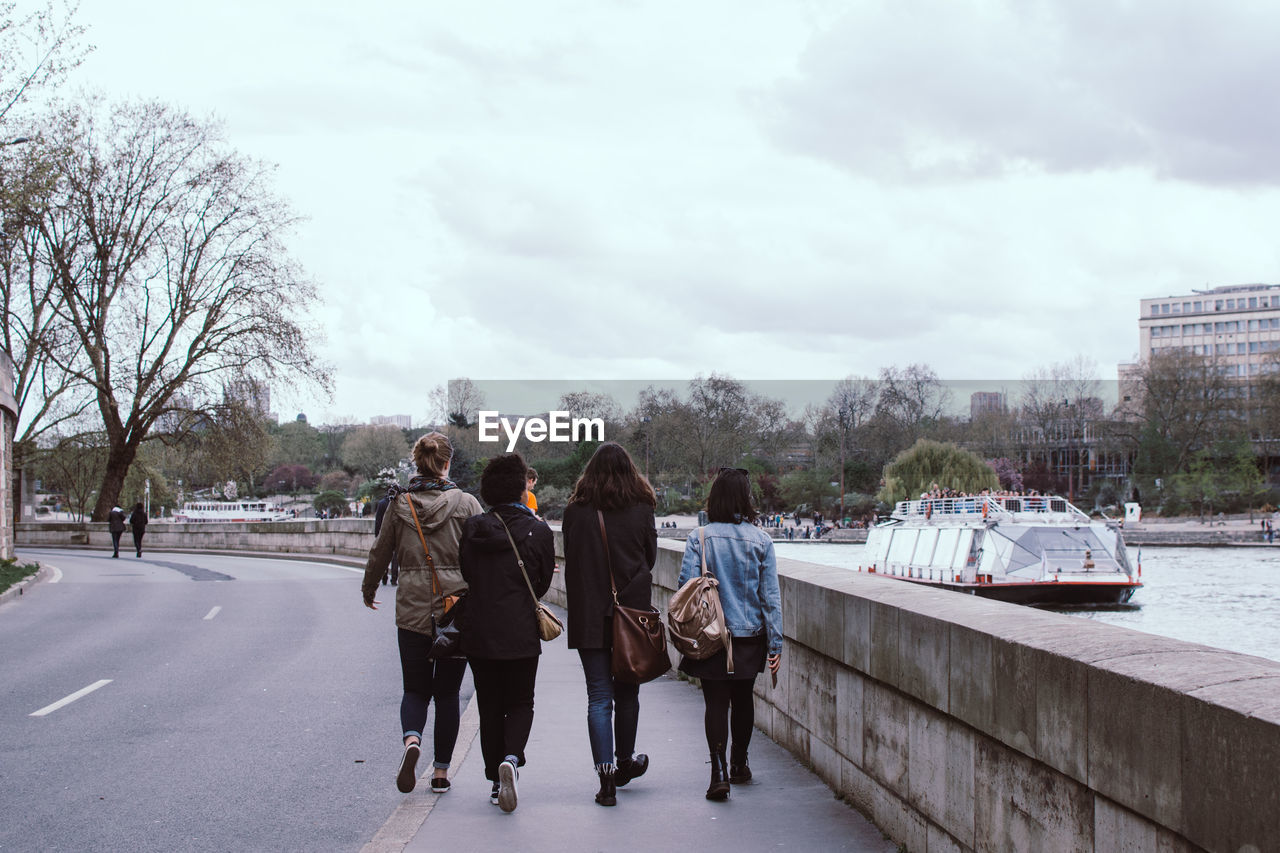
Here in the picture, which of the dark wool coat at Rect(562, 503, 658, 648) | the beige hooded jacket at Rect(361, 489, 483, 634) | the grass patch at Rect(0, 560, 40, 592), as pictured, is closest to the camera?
the dark wool coat at Rect(562, 503, 658, 648)

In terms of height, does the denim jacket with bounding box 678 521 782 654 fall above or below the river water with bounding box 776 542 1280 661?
above

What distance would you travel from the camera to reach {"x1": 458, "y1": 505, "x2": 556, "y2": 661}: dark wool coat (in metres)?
5.98

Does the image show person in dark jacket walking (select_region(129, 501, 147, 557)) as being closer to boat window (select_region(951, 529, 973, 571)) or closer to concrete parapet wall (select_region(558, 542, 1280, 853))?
boat window (select_region(951, 529, 973, 571))

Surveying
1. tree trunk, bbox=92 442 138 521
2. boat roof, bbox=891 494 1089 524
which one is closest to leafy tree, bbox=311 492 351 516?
tree trunk, bbox=92 442 138 521

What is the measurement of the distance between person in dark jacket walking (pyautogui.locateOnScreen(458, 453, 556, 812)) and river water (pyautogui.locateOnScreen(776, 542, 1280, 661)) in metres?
19.1

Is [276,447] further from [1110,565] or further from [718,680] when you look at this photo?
[718,680]

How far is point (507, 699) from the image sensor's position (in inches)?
244

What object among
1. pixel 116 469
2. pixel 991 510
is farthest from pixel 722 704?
pixel 991 510

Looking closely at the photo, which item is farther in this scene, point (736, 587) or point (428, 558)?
point (428, 558)

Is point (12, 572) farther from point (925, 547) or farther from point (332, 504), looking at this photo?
point (332, 504)

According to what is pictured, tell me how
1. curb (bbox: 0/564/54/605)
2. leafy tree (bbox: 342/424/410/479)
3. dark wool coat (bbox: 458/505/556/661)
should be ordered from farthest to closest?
leafy tree (bbox: 342/424/410/479) < curb (bbox: 0/564/54/605) < dark wool coat (bbox: 458/505/556/661)

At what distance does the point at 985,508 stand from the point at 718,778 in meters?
47.3

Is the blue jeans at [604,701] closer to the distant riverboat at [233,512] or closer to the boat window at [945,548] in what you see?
the boat window at [945,548]

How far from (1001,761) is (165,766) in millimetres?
5442
